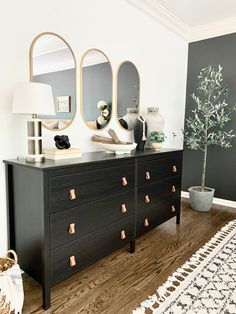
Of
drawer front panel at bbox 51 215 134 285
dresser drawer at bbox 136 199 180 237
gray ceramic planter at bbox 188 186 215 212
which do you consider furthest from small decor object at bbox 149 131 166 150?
gray ceramic planter at bbox 188 186 215 212

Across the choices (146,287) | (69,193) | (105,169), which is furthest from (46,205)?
(146,287)

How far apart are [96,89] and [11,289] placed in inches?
71.5

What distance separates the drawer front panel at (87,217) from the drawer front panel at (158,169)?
220 mm

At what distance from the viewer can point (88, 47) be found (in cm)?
224

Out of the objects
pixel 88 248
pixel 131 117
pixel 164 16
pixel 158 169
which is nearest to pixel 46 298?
pixel 88 248

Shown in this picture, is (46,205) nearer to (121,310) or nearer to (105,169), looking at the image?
(105,169)

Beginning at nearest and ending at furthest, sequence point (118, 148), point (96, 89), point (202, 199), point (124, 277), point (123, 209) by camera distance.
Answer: point (124, 277) < point (123, 209) < point (118, 148) < point (96, 89) < point (202, 199)

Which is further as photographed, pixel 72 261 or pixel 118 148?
pixel 118 148

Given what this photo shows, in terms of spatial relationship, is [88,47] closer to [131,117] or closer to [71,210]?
[131,117]

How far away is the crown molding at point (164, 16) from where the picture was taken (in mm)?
2720

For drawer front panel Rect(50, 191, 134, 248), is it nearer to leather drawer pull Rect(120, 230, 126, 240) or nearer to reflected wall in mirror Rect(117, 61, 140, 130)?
leather drawer pull Rect(120, 230, 126, 240)

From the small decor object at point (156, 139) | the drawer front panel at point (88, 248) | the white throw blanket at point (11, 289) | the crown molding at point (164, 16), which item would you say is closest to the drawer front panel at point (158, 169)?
the small decor object at point (156, 139)

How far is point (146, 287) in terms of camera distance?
5.76 ft

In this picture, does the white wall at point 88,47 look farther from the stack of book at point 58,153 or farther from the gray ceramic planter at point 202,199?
the gray ceramic planter at point 202,199
